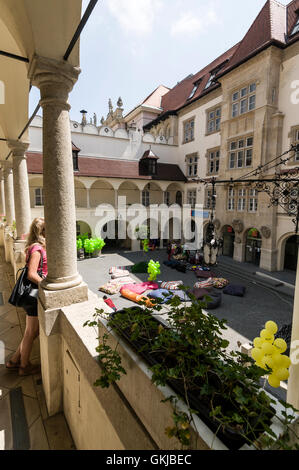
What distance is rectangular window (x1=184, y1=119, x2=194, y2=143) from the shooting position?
21.9 meters

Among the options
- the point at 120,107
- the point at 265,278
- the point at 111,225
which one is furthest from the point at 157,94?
the point at 265,278

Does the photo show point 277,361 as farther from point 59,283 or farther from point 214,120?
point 214,120

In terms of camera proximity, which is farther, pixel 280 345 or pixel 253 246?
pixel 253 246

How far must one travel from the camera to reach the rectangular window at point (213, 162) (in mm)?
19022

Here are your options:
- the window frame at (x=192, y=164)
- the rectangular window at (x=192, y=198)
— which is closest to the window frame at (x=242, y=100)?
the window frame at (x=192, y=164)

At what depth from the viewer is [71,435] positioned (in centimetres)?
330

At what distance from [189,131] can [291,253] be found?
554 inches

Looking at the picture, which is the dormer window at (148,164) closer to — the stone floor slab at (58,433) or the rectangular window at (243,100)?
the rectangular window at (243,100)

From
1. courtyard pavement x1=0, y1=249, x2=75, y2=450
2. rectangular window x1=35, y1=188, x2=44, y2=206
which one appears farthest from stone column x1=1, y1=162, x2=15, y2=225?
rectangular window x1=35, y1=188, x2=44, y2=206

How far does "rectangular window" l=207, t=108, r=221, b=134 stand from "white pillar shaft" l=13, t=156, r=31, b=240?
15993 millimetres

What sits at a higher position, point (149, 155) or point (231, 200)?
point (149, 155)

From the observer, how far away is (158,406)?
1.53 meters

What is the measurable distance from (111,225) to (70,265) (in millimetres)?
19662

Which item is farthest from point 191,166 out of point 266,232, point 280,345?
point 280,345
